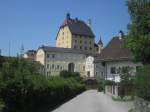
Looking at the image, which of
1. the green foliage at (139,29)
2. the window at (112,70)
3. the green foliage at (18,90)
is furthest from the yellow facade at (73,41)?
the green foliage at (18,90)

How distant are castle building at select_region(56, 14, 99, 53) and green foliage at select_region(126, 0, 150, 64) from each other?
112691 mm

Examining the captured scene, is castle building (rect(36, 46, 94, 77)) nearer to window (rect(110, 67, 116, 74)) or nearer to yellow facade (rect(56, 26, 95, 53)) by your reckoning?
yellow facade (rect(56, 26, 95, 53))

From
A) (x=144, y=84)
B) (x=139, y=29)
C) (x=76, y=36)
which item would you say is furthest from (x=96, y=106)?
(x=76, y=36)

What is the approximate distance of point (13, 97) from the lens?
1727 centimetres

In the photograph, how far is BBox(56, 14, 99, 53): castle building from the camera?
143125 mm

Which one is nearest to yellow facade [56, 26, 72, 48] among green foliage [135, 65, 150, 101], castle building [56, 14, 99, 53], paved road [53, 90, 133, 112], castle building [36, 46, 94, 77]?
castle building [56, 14, 99, 53]

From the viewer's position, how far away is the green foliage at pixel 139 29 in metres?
26.8

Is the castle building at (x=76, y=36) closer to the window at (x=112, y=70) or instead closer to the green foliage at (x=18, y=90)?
the window at (x=112, y=70)

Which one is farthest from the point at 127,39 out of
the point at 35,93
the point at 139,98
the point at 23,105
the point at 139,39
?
the point at 23,105

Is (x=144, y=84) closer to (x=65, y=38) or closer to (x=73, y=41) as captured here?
(x=73, y=41)

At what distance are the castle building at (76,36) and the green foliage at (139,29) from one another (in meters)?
113

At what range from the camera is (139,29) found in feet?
91.2

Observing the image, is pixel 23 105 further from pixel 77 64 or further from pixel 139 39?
pixel 77 64

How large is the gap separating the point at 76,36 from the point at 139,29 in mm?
116681
